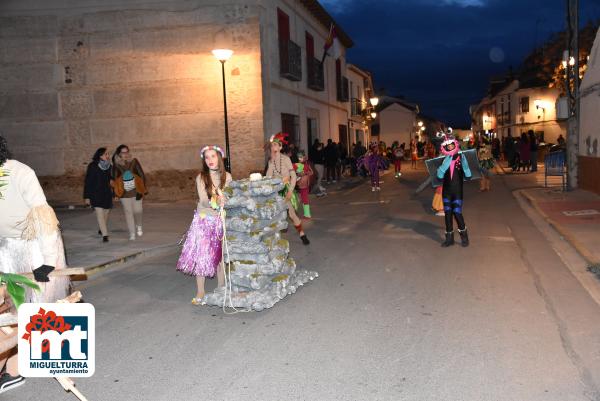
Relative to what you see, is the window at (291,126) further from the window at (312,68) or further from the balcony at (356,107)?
the balcony at (356,107)

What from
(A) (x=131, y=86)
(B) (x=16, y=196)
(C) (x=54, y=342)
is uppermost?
(A) (x=131, y=86)

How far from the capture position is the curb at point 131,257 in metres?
8.14

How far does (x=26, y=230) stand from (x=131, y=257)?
535 centimetres

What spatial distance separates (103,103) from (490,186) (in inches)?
521

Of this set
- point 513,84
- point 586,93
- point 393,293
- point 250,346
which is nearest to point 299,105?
point 586,93

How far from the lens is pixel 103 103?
17781 millimetres

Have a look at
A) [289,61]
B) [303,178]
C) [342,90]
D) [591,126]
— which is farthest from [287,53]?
[342,90]

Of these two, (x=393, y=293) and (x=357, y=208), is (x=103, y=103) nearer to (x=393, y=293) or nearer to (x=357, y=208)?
(x=357, y=208)

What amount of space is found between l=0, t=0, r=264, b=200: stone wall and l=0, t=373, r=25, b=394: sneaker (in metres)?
13.5

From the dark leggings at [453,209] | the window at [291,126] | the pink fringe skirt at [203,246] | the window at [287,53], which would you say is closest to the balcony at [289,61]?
the window at [287,53]

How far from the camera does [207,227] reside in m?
6.10

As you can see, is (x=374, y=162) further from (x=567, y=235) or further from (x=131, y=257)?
(x=131, y=257)

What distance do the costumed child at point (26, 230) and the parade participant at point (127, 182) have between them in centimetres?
663

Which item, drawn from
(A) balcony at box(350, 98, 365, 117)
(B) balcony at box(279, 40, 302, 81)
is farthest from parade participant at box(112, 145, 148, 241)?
(A) balcony at box(350, 98, 365, 117)
